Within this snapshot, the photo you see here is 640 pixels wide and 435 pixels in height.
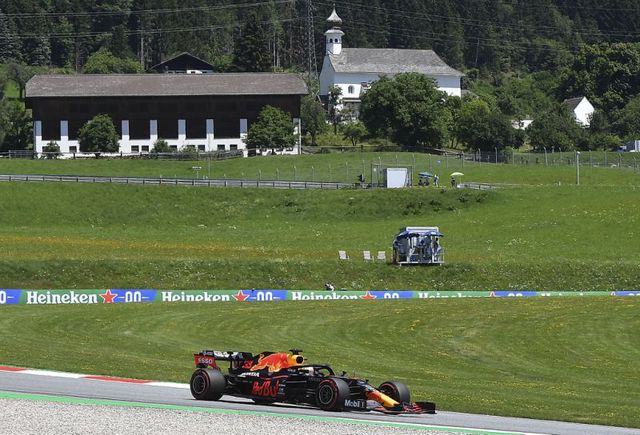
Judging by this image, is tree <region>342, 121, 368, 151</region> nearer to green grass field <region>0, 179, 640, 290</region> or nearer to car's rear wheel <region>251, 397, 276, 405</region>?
green grass field <region>0, 179, 640, 290</region>

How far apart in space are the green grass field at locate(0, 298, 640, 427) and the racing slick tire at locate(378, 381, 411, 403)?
2167mm

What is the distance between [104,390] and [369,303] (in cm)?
3301

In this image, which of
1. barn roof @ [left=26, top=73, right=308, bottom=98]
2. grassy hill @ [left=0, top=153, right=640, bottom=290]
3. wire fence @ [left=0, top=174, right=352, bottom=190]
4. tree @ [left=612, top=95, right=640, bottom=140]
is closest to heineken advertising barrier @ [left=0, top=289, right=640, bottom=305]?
grassy hill @ [left=0, top=153, right=640, bottom=290]

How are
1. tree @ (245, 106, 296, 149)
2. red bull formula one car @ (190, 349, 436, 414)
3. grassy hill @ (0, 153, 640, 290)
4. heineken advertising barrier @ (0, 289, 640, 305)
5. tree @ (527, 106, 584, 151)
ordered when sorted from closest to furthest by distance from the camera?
red bull formula one car @ (190, 349, 436, 414), heineken advertising barrier @ (0, 289, 640, 305), grassy hill @ (0, 153, 640, 290), tree @ (245, 106, 296, 149), tree @ (527, 106, 584, 151)

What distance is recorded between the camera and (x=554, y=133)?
16925cm

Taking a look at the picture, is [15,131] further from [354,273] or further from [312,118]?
[354,273]

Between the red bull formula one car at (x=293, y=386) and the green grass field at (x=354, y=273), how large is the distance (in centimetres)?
254

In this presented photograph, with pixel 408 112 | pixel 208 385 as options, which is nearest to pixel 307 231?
pixel 408 112

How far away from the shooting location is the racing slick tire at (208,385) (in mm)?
27062

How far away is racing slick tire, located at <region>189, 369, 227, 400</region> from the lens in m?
A: 27.1

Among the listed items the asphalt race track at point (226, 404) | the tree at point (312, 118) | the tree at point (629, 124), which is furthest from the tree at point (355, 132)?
the asphalt race track at point (226, 404)

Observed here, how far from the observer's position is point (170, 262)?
7388 cm

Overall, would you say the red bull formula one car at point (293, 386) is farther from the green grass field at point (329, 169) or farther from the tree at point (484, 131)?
the tree at point (484, 131)

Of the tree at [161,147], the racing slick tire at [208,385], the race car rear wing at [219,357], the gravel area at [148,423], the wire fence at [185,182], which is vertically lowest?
the gravel area at [148,423]
